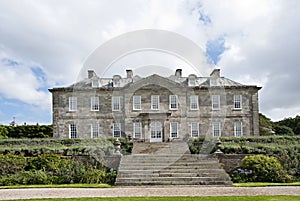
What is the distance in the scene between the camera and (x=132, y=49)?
17.7 metres

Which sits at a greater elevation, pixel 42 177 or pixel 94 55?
pixel 94 55

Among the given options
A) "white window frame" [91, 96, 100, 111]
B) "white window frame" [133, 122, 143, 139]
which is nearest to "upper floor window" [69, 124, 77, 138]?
"white window frame" [91, 96, 100, 111]

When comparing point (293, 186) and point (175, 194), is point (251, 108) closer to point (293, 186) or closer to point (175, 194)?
point (293, 186)

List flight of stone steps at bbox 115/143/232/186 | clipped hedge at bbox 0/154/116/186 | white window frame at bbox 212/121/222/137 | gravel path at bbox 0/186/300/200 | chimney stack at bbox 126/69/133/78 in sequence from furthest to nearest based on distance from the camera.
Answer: chimney stack at bbox 126/69/133/78
white window frame at bbox 212/121/222/137
clipped hedge at bbox 0/154/116/186
flight of stone steps at bbox 115/143/232/186
gravel path at bbox 0/186/300/200

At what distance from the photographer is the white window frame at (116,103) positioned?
2827cm

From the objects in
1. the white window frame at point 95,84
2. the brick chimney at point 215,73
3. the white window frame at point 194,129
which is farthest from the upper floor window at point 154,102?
the brick chimney at point 215,73

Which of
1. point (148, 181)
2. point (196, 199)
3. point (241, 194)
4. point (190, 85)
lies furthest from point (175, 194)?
point (190, 85)

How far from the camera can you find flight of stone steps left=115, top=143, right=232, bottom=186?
1257cm

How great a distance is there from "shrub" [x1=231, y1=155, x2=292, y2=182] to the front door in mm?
13310

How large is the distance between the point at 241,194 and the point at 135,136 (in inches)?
727

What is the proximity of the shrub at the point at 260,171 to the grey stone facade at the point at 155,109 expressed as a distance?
1347 cm

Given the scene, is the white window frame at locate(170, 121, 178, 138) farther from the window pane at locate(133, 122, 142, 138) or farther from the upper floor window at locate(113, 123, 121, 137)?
the upper floor window at locate(113, 123, 121, 137)

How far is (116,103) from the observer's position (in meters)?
28.3

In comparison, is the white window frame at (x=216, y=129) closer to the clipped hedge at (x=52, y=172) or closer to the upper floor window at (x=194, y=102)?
the upper floor window at (x=194, y=102)
